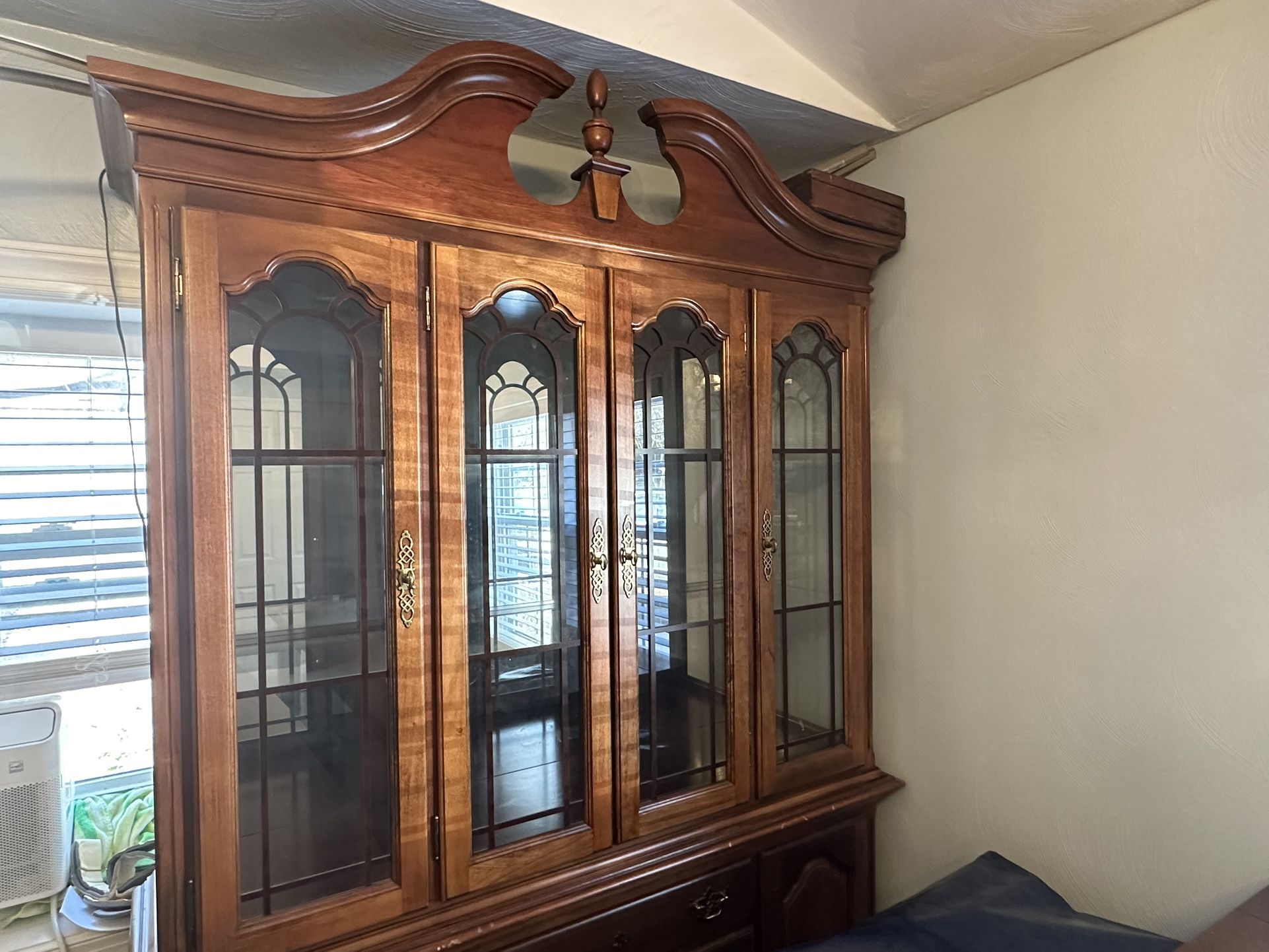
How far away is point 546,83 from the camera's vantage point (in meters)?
1.32

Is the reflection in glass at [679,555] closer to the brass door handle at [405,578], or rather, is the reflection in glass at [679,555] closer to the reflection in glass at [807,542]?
the reflection in glass at [807,542]

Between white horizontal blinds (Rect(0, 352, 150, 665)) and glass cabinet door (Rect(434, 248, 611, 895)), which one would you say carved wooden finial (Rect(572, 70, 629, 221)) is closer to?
glass cabinet door (Rect(434, 248, 611, 895))

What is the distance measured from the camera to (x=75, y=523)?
150 cm

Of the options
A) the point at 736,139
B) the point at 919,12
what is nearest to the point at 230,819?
the point at 736,139

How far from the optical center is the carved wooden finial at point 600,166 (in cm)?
138

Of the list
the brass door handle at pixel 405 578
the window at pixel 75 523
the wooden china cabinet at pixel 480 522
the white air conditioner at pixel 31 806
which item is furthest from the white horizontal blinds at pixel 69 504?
the brass door handle at pixel 405 578

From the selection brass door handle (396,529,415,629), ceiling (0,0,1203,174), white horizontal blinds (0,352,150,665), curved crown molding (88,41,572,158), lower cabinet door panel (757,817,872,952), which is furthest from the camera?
lower cabinet door panel (757,817,872,952)

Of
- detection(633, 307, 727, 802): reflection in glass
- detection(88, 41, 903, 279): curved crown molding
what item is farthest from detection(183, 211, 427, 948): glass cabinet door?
detection(633, 307, 727, 802): reflection in glass

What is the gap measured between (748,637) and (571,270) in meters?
0.84

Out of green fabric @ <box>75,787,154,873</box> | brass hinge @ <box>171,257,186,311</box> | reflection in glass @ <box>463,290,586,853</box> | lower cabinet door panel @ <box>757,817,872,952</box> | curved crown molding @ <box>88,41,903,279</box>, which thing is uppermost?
curved crown molding @ <box>88,41,903,279</box>

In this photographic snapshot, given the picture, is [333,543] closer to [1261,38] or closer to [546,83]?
[546,83]

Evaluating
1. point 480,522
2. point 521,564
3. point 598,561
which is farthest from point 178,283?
point 598,561

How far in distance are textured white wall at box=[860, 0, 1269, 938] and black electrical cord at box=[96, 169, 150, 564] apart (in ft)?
5.49

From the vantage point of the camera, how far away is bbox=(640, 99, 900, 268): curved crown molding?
4.74 ft
